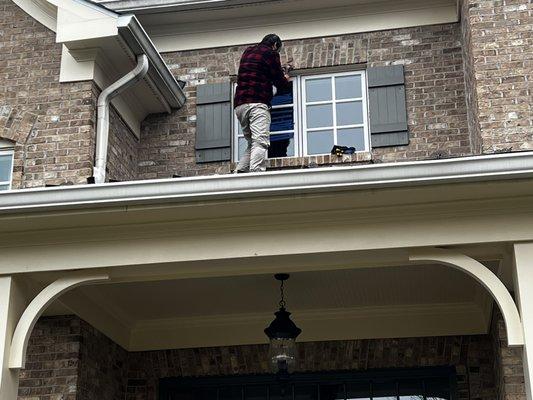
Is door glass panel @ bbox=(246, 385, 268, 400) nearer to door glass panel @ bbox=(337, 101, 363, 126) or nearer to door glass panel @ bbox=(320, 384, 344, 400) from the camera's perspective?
door glass panel @ bbox=(320, 384, 344, 400)

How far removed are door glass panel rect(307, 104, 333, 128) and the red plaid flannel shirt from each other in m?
1.17

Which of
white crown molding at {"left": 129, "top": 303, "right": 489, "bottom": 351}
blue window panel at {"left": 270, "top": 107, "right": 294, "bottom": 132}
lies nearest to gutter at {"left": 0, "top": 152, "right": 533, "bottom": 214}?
white crown molding at {"left": 129, "top": 303, "right": 489, "bottom": 351}

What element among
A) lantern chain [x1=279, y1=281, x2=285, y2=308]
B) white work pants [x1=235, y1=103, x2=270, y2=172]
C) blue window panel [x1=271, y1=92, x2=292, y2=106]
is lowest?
lantern chain [x1=279, y1=281, x2=285, y2=308]

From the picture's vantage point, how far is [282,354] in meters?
7.54

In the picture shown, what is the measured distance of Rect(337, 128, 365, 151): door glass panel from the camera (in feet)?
29.8

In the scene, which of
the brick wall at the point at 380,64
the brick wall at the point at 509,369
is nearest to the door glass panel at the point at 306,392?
the brick wall at the point at 509,369

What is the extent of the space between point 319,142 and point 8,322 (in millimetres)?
4038

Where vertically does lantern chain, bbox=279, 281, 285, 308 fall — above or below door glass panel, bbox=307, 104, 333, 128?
below

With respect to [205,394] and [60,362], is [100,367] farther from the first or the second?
[205,394]

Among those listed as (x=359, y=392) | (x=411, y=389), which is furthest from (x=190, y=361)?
(x=411, y=389)

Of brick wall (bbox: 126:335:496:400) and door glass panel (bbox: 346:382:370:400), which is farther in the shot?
door glass panel (bbox: 346:382:370:400)

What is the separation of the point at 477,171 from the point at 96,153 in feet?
13.2

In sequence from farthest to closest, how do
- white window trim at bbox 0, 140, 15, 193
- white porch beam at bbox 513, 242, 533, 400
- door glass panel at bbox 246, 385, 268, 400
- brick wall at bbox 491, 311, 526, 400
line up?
1. white window trim at bbox 0, 140, 15, 193
2. door glass panel at bbox 246, 385, 268, 400
3. brick wall at bbox 491, 311, 526, 400
4. white porch beam at bbox 513, 242, 533, 400

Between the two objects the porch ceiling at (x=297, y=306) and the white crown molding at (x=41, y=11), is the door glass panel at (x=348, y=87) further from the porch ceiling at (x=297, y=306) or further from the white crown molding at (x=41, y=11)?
the white crown molding at (x=41, y=11)
